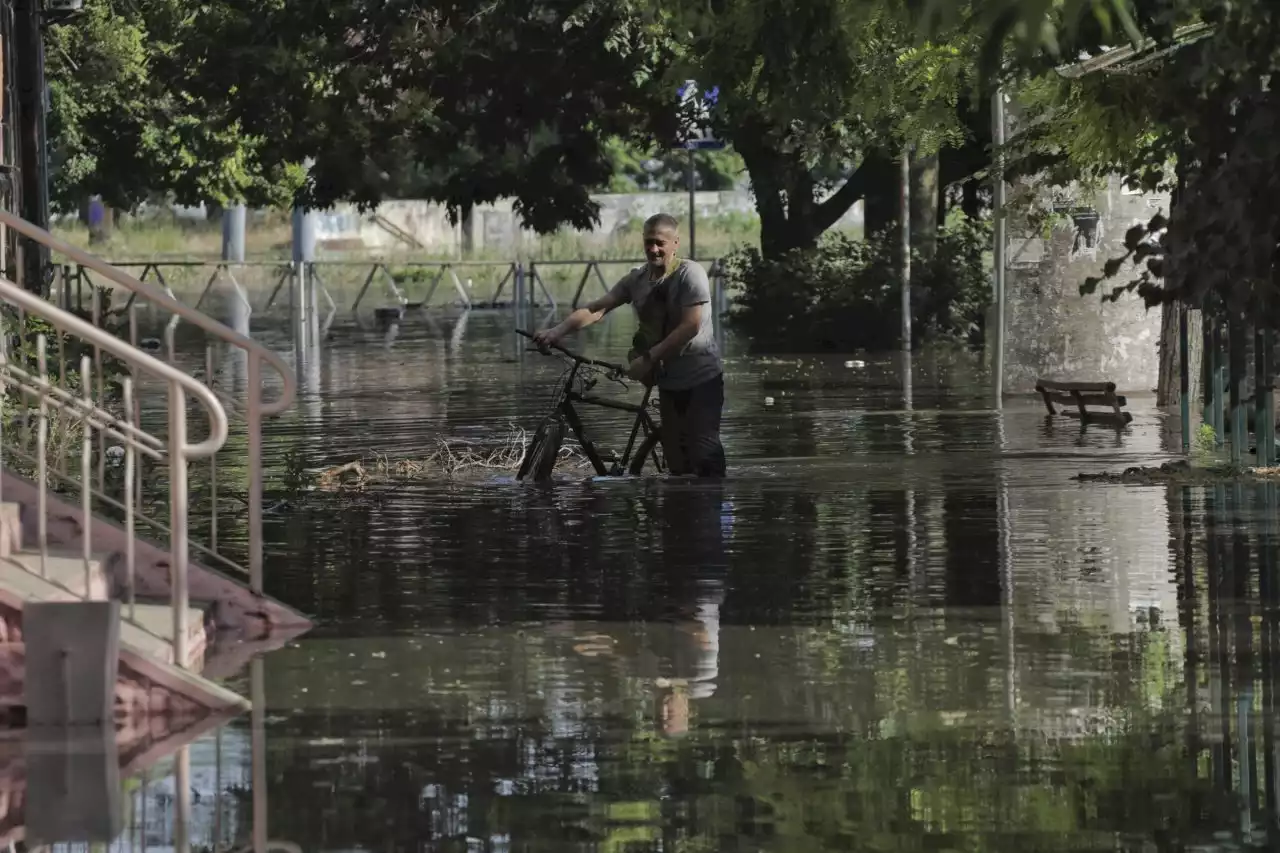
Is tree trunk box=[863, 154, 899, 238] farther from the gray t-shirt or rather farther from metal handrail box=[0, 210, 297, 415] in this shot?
metal handrail box=[0, 210, 297, 415]

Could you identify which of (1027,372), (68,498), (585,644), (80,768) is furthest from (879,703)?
(1027,372)

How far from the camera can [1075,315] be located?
23875 millimetres

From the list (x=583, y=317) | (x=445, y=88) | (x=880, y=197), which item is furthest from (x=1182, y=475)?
(x=445, y=88)

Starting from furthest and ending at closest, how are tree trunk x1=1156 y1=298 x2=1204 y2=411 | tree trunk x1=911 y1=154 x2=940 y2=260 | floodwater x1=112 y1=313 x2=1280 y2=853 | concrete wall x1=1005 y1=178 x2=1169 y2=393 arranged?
tree trunk x1=911 y1=154 x2=940 y2=260
concrete wall x1=1005 y1=178 x2=1169 y2=393
tree trunk x1=1156 y1=298 x2=1204 y2=411
floodwater x1=112 y1=313 x2=1280 y2=853

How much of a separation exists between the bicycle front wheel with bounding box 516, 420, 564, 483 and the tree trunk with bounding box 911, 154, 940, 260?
18863mm

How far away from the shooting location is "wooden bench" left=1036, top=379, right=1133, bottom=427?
20.5m

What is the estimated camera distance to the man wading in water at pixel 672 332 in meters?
14.9

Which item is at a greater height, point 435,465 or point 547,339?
point 547,339

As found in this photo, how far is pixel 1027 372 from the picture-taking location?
24094 mm

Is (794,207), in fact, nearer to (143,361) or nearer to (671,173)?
(143,361)

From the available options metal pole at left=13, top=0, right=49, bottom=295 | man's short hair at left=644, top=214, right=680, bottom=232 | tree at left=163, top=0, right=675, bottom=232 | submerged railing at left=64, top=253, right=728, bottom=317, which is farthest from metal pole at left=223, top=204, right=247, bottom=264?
man's short hair at left=644, top=214, right=680, bottom=232

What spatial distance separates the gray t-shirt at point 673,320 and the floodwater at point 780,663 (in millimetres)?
662

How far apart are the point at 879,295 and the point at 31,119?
55.6 ft

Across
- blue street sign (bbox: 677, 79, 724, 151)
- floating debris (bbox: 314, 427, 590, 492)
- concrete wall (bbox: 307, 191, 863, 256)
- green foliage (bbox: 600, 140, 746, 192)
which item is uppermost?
green foliage (bbox: 600, 140, 746, 192)
